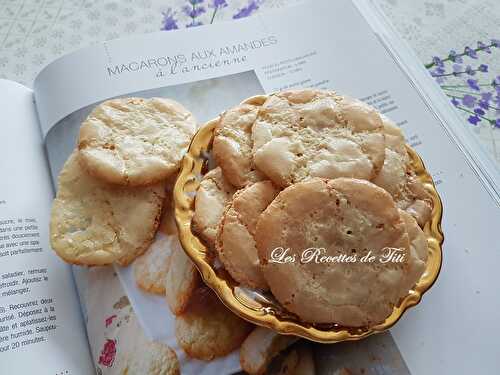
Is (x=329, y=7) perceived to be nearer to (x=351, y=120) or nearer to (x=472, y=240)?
(x=351, y=120)

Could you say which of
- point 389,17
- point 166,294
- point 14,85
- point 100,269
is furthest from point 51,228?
point 389,17

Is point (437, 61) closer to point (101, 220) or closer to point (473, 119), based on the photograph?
point (473, 119)

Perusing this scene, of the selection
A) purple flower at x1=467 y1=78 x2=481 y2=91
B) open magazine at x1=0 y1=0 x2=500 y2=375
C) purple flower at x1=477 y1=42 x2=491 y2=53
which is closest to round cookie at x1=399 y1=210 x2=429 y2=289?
open magazine at x1=0 y1=0 x2=500 y2=375

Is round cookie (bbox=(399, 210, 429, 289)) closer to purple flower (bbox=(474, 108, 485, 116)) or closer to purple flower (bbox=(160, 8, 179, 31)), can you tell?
purple flower (bbox=(474, 108, 485, 116))

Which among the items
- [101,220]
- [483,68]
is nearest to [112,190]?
[101,220]

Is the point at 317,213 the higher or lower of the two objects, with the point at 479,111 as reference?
higher

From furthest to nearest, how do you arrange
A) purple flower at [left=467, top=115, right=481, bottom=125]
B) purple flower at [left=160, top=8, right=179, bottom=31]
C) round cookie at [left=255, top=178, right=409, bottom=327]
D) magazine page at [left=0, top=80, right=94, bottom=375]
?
purple flower at [left=160, top=8, right=179, bottom=31] < purple flower at [left=467, top=115, right=481, bottom=125] < magazine page at [left=0, top=80, right=94, bottom=375] < round cookie at [left=255, top=178, right=409, bottom=327]
